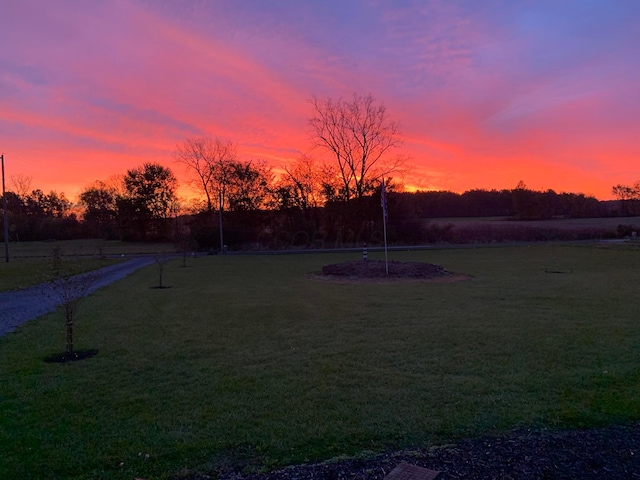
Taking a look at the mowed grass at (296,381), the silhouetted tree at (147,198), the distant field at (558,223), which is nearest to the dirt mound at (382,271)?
the mowed grass at (296,381)

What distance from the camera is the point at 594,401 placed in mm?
3953

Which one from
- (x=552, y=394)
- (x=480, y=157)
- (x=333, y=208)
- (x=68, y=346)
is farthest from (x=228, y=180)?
(x=552, y=394)

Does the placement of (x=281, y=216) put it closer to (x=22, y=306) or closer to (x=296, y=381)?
(x=22, y=306)

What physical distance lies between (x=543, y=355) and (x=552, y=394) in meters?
1.44

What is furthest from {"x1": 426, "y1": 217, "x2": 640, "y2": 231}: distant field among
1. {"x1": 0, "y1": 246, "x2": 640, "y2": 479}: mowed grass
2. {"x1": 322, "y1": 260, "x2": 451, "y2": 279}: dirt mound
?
{"x1": 0, "y1": 246, "x2": 640, "y2": 479}: mowed grass

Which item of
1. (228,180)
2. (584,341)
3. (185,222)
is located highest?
(228,180)

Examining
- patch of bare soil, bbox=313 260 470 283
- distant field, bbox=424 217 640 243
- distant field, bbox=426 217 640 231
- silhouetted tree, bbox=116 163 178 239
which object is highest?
silhouetted tree, bbox=116 163 178 239

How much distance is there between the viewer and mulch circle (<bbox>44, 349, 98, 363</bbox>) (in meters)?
5.66

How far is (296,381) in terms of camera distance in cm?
468

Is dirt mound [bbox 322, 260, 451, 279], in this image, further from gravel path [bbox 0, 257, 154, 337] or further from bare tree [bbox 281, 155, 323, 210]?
bare tree [bbox 281, 155, 323, 210]

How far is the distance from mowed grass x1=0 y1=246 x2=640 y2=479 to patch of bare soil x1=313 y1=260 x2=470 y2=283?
535cm

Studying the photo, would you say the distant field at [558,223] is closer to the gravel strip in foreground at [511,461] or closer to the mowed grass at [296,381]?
the mowed grass at [296,381]

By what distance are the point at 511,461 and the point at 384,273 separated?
41.5 feet

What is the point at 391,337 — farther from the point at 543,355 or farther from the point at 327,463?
the point at 327,463
